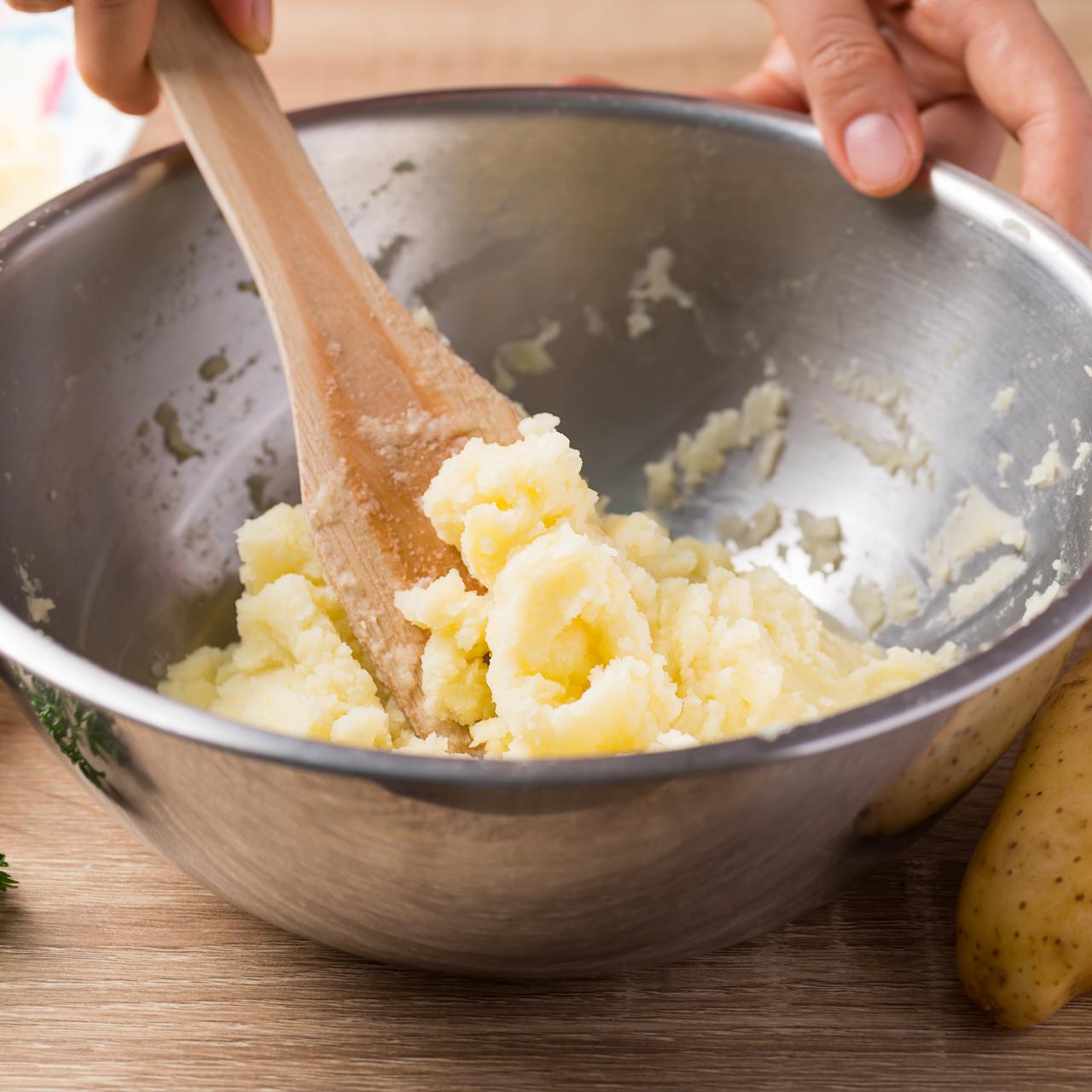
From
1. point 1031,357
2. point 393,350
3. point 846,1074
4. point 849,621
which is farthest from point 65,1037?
point 1031,357

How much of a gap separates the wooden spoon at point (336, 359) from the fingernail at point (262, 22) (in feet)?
0.09

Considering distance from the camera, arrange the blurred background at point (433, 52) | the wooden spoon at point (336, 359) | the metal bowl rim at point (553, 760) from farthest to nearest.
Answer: the blurred background at point (433, 52) → the wooden spoon at point (336, 359) → the metal bowl rim at point (553, 760)

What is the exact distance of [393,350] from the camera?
1.36m

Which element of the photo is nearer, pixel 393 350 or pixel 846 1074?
pixel 846 1074

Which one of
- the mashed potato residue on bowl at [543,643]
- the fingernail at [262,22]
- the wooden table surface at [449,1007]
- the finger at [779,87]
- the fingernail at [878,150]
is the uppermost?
the fingernail at [262,22]

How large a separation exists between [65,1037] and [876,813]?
0.67m

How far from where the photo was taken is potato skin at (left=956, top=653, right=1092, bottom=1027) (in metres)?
0.97

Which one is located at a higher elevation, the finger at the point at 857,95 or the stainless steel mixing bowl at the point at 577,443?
the finger at the point at 857,95

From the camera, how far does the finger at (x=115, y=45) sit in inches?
50.6

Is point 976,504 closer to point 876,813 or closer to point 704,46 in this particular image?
point 876,813

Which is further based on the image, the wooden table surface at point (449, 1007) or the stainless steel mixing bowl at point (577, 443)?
the wooden table surface at point (449, 1007)

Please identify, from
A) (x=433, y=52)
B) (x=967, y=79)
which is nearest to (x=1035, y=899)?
(x=967, y=79)

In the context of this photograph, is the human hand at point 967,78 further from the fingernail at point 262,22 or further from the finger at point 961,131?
the fingernail at point 262,22

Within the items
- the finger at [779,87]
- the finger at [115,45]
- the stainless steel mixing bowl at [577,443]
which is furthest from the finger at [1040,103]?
the finger at [115,45]
